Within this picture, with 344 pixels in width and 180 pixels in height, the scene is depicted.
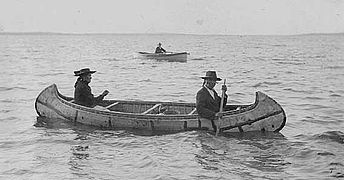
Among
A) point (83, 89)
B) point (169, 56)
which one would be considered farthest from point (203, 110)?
point (169, 56)

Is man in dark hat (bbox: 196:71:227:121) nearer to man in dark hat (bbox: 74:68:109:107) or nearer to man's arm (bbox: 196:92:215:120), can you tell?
man's arm (bbox: 196:92:215:120)

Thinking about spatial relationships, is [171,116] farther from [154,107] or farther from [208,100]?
[154,107]

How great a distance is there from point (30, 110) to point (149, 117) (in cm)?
811

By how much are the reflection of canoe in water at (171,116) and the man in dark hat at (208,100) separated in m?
0.29

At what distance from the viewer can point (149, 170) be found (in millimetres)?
11867

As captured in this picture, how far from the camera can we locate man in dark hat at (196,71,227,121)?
14.3m

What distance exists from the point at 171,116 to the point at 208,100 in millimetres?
1221

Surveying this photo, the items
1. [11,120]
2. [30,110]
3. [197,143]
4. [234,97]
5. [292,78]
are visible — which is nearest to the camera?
[197,143]

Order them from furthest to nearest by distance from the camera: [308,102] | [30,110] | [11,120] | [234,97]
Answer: [234,97] → [308,102] → [30,110] → [11,120]

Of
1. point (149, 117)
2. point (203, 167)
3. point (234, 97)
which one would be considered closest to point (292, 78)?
point (234, 97)

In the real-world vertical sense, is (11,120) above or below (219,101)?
below

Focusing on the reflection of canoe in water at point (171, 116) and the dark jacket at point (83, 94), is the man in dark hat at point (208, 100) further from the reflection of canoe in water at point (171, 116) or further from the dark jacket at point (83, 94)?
the dark jacket at point (83, 94)

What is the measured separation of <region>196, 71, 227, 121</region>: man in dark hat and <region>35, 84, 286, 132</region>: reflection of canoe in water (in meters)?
0.29

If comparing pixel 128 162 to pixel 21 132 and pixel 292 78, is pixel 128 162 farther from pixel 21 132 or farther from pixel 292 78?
pixel 292 78
